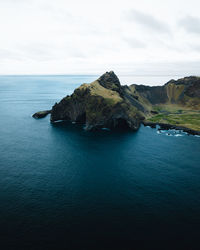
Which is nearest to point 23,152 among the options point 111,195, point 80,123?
point 111,195

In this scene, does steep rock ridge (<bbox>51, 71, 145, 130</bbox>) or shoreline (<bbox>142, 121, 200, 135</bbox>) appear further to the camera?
steep rock ridge (<bbox>51, 71, 145, 130</bbox>)

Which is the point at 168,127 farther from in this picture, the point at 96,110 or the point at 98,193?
the point at 98,193

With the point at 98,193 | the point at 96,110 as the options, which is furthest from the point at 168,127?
the point at 98,193

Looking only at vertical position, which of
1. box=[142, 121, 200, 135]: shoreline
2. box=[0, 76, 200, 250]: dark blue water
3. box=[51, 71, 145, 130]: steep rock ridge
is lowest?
box=[0, 76, 200, 250]: dark blue water

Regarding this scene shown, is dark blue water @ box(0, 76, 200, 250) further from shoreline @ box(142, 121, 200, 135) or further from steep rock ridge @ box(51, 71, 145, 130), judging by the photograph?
steep rock ridge @ box(51, 71, 145, 130)

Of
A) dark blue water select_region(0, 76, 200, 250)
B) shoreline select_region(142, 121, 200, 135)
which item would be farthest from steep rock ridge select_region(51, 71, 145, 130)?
dark blue water select_region(0, 76, 200, 250)

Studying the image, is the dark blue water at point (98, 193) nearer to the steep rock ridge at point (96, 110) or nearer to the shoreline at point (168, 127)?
the shoreline at point (168, 127)

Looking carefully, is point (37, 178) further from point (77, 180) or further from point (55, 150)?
point (55, 150)
